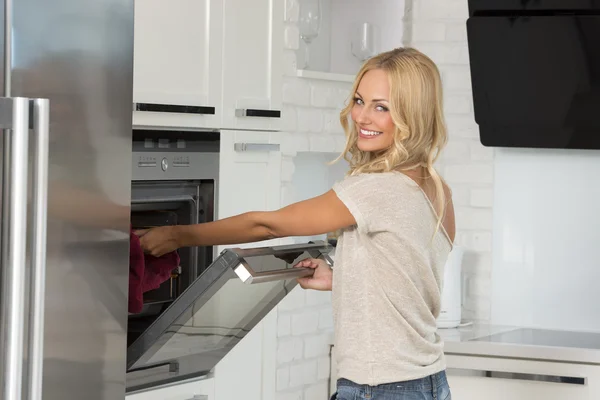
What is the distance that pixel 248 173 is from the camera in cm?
319

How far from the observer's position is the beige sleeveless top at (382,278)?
7.22ft

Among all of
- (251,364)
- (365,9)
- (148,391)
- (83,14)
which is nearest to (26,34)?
(83,14)

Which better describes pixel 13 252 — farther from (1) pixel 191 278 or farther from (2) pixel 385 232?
(1) pixel 191 278

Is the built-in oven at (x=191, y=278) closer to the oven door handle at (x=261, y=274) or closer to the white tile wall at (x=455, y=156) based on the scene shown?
the oven door handle at (x=261, y=274)

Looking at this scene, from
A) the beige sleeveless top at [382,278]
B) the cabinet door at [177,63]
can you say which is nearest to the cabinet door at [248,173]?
the cabinet door at [177,63]

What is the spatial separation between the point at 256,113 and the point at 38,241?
1.71 m

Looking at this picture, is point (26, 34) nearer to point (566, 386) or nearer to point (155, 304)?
point (155, 304)

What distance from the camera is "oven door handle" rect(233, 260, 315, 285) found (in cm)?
211

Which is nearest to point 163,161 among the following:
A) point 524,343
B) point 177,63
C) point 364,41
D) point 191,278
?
point 177,63

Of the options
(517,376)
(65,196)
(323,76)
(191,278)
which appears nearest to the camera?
(65,196)

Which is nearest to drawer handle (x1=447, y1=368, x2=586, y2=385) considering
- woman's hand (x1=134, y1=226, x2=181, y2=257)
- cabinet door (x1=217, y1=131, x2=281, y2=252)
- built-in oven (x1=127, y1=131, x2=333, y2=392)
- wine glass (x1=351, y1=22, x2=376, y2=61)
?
cabinet door (x1=217, y1=131, x2=281, y2=252)

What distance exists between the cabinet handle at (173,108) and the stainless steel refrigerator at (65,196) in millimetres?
864

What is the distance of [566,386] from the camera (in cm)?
326

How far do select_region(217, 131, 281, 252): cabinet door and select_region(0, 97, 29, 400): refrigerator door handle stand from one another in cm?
161
